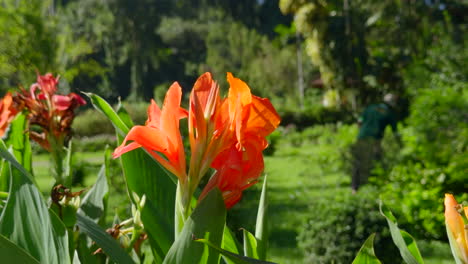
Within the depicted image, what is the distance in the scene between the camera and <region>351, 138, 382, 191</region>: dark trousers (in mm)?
6781

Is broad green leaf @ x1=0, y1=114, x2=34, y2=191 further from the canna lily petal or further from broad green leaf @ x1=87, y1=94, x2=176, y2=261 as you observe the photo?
the canna lily petal

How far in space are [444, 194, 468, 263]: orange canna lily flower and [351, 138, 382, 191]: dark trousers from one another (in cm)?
628

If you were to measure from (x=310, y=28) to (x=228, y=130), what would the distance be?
17880 millimetres

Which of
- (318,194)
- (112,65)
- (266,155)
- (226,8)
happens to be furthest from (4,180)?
(226,8)

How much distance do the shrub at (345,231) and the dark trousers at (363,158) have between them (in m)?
3.43

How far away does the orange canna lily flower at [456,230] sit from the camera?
61 cm

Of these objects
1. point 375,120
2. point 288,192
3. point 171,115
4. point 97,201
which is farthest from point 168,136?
point 288,192

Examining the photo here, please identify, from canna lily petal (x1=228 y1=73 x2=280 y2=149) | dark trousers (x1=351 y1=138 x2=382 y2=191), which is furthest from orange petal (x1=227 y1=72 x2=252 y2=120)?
dark trousers (x1=351 y1=138 x2=382 y2=191)

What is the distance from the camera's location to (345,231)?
318 cm

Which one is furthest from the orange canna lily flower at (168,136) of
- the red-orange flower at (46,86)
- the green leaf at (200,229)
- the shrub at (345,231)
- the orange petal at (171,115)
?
the shrub at (345,231)

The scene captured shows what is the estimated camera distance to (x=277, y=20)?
35094 mm

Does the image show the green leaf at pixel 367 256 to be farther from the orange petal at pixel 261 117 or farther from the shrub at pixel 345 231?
the shrub at pixel 345 231

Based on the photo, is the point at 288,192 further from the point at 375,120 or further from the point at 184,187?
the point at 184,187

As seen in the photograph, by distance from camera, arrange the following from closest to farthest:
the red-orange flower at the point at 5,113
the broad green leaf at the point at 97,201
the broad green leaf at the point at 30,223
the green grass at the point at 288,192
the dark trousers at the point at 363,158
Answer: the broad green leaf at the point at 30,223 → the broad green leaf at the point at 97,201 → the red-orange flower at the point at 5,113 → the green grass at the point at 288,192 → the dark trousers at the point at 363,158
